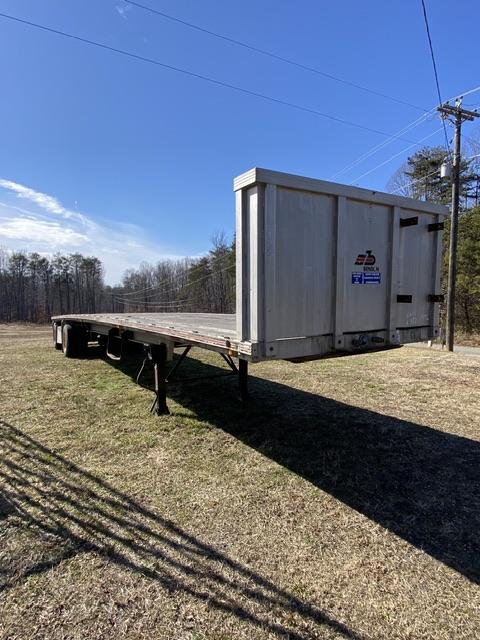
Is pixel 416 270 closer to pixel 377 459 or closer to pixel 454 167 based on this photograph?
pixel 377 459

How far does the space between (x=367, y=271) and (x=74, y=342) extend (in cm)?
803

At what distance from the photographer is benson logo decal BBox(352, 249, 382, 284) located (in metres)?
3.24

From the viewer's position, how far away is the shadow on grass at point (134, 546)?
6.22 ft

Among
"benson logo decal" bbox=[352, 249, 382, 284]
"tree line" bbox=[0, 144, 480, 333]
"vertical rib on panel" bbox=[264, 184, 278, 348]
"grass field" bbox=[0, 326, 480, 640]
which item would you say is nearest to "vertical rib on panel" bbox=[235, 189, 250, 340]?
"vertical rib on panel" bbox=[264, 184, 278, 348]

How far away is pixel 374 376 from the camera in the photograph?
736 centimetres

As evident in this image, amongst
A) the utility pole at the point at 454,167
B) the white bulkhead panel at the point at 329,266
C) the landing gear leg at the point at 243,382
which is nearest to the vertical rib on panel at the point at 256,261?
the white bulkhead panel at the point at 329,266

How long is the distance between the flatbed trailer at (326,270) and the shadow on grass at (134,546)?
132 cm

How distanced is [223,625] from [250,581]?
319 millimetres

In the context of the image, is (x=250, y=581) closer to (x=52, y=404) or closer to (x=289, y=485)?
(x=289, y=485)

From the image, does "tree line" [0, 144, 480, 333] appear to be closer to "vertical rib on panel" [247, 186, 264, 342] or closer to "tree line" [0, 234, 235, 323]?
"tree line" [0, 234, 235, 323]

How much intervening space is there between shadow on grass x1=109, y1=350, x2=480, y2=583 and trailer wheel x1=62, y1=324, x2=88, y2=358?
4555 mm

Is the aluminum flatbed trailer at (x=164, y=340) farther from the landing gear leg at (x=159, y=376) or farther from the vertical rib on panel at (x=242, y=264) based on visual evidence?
the vertical rib on panel at (x=242, y=264)

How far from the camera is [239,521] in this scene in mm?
2664

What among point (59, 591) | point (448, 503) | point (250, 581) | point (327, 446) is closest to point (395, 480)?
point (448, 503)
